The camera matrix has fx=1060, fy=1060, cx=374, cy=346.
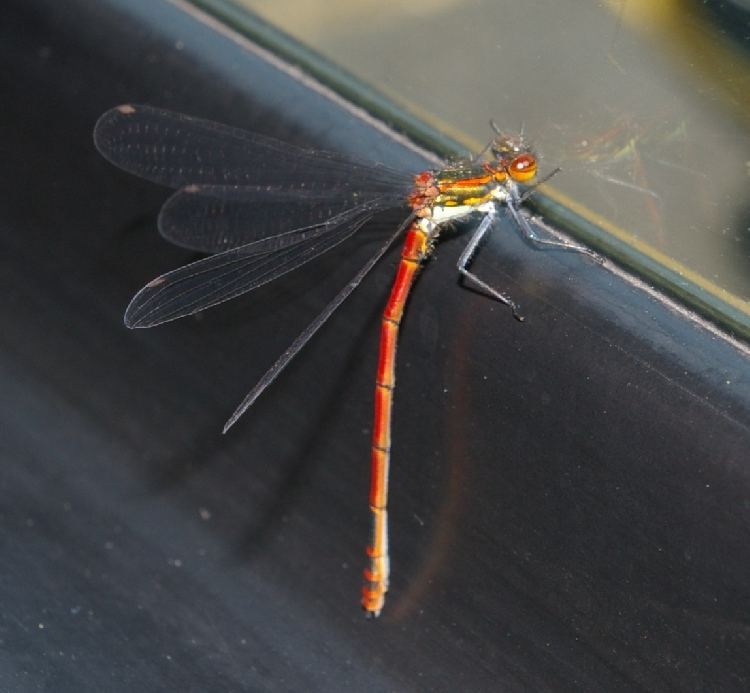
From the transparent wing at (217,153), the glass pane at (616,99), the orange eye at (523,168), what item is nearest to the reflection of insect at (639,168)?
the glass pane at (616,99)

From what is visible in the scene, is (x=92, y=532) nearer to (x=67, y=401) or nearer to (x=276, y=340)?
(x=67, y=401)

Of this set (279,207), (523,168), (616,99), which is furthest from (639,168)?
(279,207)

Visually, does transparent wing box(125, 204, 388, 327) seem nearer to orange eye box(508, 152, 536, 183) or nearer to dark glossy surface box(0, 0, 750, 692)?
dark glossy surface box(0, 0, 750, 692)

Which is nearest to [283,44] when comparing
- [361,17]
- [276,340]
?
[361,17]

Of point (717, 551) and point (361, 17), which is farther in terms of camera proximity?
point (361, 17)

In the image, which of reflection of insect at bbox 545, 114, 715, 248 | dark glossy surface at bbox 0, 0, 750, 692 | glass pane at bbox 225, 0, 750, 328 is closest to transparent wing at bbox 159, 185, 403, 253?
dark glossy surface at bbox 0, 0, 750, 692

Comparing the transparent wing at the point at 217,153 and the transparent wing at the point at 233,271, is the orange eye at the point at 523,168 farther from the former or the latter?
the transparent wing at the point at 233,271

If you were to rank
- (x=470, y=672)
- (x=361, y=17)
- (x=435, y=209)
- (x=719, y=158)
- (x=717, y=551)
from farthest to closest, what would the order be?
(x=361, y=17)
(x=435, y=209)
(x=470, y=672)
(x=719, y=158)
(x=717, y=551)

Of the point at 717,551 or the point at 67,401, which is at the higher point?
the point at 717,551
